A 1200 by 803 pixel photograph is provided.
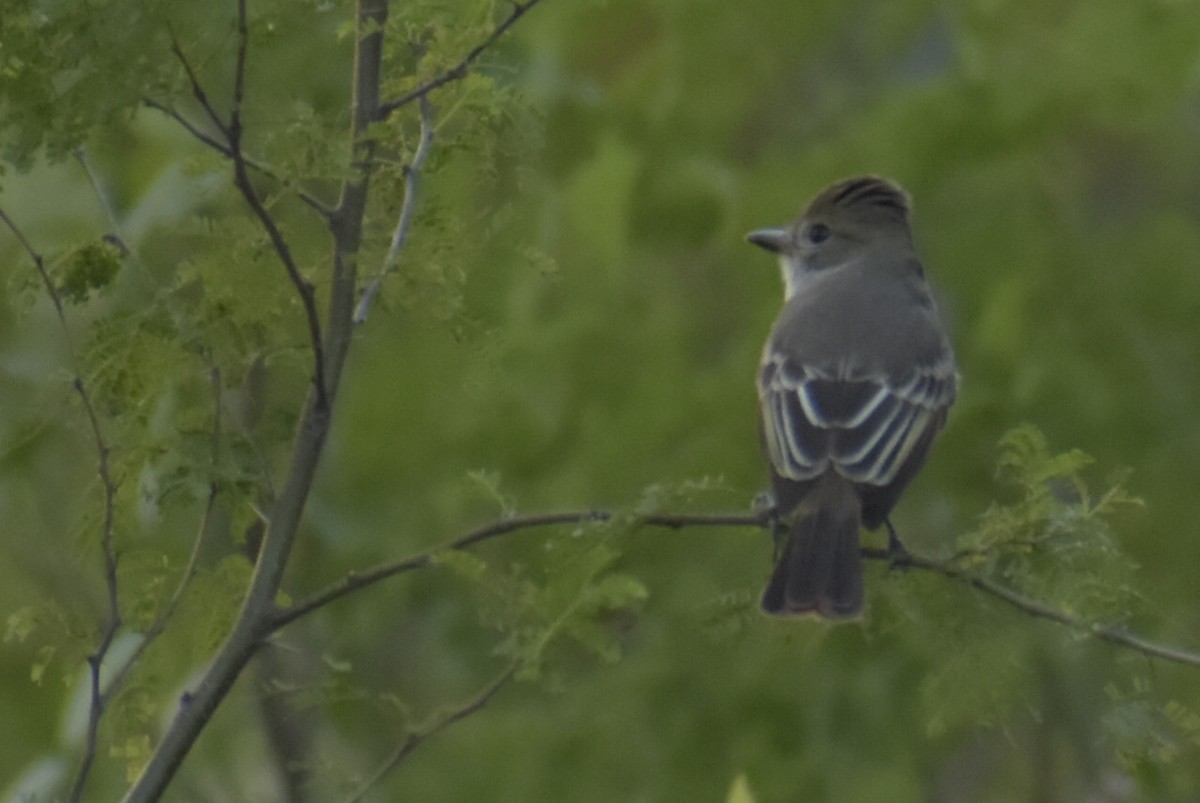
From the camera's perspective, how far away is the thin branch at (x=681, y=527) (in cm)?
309

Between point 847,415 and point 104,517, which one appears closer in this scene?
point 104,517

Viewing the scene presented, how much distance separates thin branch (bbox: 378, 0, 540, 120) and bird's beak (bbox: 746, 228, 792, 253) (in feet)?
10.3

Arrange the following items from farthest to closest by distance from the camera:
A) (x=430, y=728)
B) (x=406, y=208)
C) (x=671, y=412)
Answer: (x=671, y=412) < (x=430, y=728) < (x=406, y=208)

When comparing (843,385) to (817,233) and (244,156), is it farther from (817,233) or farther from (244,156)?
(244,156)

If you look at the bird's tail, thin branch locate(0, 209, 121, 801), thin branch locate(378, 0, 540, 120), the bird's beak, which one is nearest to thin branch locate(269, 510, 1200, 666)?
the bird's tail

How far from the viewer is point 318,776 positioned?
173 inches

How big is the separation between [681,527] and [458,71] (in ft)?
2.90

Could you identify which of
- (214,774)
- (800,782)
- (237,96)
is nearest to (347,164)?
(237,96)

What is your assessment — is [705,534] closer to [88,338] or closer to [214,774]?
[214,774]

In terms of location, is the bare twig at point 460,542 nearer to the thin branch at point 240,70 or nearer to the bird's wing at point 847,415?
the thin branch at point 240,70

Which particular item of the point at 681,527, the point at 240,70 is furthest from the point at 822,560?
the point at 240,70

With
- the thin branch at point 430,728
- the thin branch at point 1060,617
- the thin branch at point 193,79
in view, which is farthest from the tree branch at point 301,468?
the thin branch at point 1060,617

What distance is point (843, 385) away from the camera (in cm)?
528

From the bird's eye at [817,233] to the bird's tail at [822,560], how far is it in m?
1.62
